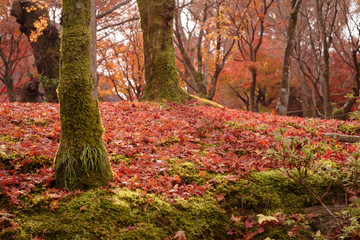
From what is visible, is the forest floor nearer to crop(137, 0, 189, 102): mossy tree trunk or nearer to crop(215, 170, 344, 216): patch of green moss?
crop(215, 170, 344, 216): patch of green moss

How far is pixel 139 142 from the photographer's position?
14.9 feet

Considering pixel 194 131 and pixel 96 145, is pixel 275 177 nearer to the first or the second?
pixel 194 131

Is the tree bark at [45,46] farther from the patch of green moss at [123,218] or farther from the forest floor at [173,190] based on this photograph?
the patch of green moss at [123,218]

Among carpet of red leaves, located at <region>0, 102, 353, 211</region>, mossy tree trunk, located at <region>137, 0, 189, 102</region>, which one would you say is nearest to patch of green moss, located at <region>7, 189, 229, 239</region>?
carpet of red leaves, located at <region>0, 102, 353, 211</region>

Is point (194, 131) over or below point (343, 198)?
over

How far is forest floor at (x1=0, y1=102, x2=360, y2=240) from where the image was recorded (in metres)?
2.56

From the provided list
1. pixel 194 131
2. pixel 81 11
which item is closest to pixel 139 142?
pixel 194 131

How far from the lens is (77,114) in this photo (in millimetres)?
2982

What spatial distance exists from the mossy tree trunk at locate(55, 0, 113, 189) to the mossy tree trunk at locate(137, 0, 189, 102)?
4.94 meters

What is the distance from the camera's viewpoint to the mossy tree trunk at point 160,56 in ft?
26.3

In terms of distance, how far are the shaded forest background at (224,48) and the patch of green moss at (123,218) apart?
7.02 metres

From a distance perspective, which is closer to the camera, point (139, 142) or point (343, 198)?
point (343, 198)

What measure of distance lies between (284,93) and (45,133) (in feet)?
30.9

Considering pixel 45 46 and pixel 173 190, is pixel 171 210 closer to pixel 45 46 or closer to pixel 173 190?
pixel 173 190
